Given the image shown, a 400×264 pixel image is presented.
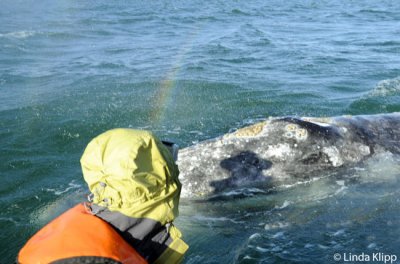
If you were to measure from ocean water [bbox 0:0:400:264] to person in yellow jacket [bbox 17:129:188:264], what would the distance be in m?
2.16

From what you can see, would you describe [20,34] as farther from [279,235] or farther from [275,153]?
[279,235]

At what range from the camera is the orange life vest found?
335 cm

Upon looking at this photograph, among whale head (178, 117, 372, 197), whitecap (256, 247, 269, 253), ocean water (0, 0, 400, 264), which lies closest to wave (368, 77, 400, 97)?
ocean water (0, 0, 400, 264)

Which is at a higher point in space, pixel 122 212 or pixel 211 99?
pixel 122 212

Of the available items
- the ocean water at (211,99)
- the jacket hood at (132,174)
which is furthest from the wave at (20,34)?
the jacket hood at (132,174)

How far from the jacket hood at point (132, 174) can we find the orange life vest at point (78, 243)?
0.24 m

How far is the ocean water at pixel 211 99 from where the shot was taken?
6637 millimetres

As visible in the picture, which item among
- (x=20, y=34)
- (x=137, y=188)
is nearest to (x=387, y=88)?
(x=137, y=188)

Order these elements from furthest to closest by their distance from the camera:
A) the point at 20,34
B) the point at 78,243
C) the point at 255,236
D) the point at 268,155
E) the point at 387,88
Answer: the point at 20,34 < the point at 387,88 < the point at 268,155 < the point at 255,236 < the point at 78,243

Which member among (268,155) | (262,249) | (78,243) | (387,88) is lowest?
(262,249)

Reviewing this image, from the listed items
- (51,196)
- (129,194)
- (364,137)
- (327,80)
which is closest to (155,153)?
(129,194)

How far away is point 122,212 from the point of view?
3.79 meters

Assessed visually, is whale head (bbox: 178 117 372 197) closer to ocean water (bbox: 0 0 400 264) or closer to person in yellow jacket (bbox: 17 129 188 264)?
ocean water (bbox: 0 0 400 264)

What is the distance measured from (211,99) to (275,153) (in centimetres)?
586
